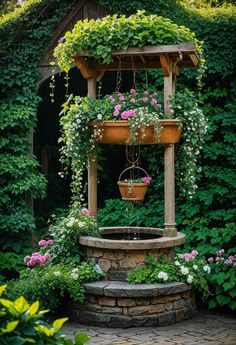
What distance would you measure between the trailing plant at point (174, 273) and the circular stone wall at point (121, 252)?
0.28ft

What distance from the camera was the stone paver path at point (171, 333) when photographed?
228 inches

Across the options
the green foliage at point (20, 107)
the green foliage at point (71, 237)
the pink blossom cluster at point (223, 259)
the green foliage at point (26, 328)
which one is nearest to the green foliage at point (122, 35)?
the green foliage at point (71, 237)

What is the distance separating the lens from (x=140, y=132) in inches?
268

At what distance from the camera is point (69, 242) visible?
6.92 m

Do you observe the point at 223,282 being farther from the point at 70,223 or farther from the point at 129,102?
the point at 129,102

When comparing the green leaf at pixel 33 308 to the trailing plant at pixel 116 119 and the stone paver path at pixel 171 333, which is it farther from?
the trailing plant at pixel 116 119

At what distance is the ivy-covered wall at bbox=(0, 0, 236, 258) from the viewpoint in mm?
8586

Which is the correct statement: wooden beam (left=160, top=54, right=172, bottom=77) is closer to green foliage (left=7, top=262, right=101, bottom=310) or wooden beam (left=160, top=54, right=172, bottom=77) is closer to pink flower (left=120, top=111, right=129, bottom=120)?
pink flower (left=120, top=111, right=129, bottom=120)

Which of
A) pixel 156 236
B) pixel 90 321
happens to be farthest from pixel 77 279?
pixel 156 236

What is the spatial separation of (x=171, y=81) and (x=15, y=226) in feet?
10.4

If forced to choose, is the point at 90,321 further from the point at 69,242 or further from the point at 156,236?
the point at 156,236

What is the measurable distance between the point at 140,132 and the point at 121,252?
1325 millimetres

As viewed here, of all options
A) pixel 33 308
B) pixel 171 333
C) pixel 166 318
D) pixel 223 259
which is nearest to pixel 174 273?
pixel 166 318

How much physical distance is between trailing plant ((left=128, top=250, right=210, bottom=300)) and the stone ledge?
3.6 inches
